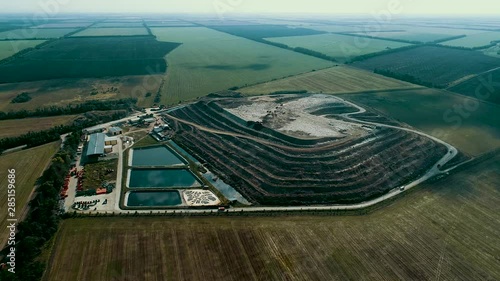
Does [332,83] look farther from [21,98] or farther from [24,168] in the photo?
[21,98]

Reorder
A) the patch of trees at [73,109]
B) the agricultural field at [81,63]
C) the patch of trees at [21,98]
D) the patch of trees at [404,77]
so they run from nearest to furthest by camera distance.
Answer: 1. the patch of trees at [73,109]
2. the patch of trees at [21,98]
3. the patch of trees at [404,77]
4. the agricultural field at [81,63]

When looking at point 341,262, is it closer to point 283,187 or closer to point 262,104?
point 283,187

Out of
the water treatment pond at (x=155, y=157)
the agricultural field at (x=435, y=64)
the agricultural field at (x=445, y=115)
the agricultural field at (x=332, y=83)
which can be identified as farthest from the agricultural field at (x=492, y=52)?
the water treatment pond at (x=155, y=157)

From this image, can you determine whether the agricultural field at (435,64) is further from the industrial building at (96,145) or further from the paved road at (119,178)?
the industrial building at (96,145)

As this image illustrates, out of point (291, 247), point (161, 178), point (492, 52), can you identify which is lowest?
point (161, 178)

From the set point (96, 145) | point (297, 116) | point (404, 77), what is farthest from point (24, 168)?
point (404, 77)

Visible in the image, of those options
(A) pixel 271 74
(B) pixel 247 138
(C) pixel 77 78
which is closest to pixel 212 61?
(A) pixel 271 74

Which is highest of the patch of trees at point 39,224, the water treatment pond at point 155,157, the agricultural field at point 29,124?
the patch of trees at point 39,224
